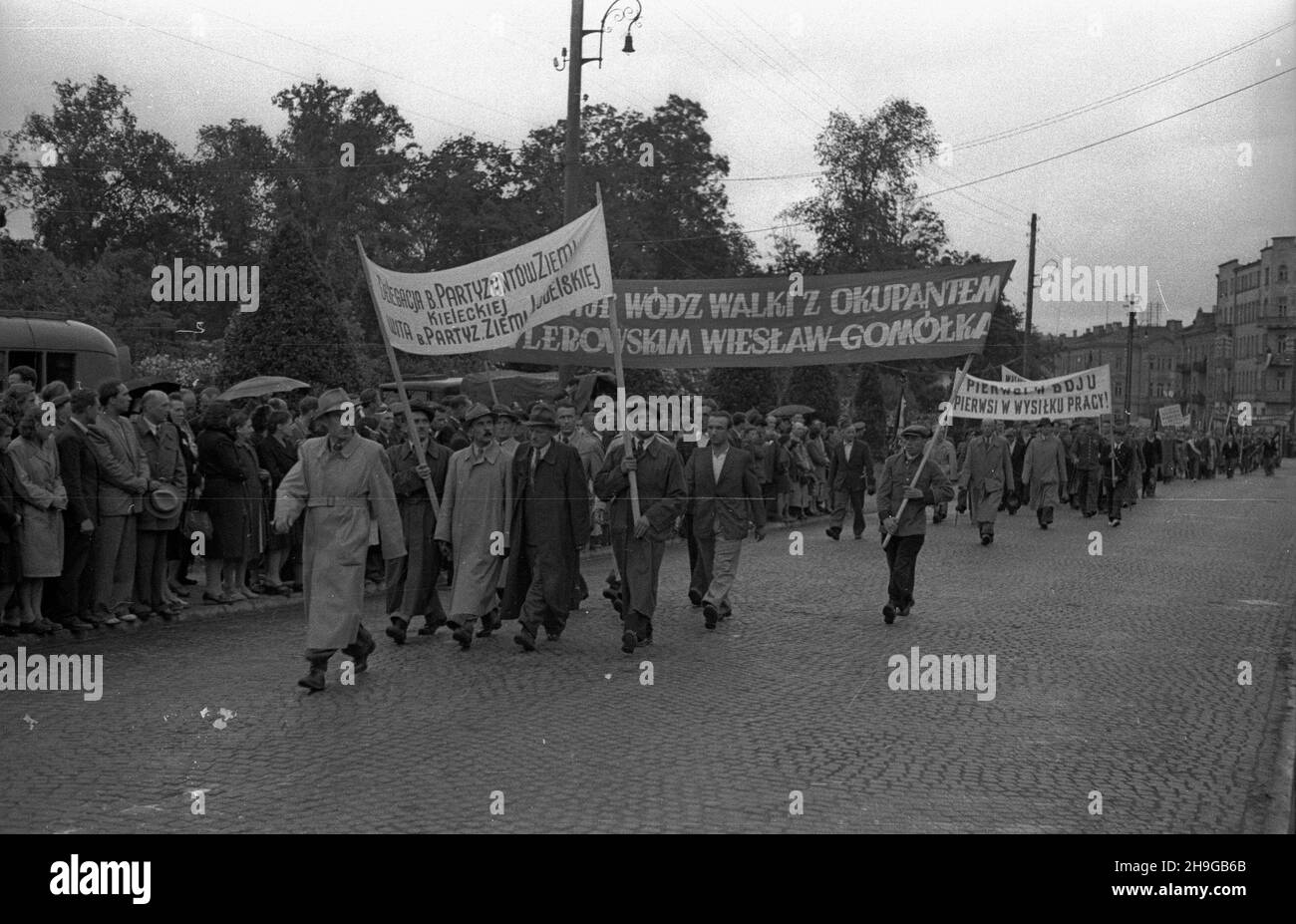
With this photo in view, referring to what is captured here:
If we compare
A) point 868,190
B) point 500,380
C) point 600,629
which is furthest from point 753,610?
point 868,190

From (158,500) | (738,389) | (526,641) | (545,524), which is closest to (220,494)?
(158,500)

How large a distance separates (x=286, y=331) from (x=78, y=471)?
14.2 metres

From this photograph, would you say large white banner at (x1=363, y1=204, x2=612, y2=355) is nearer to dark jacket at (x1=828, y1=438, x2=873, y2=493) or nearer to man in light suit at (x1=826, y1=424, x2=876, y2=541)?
man in light suit at (x1=826, y1=424, x2=876, y2=541)

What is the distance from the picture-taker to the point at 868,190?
142ft

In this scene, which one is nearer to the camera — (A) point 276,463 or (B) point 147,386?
(A) point 276,463

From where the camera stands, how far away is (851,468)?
71.6 ft

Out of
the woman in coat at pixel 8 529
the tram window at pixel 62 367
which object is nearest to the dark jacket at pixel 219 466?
the woman in coat at pixel 8 529

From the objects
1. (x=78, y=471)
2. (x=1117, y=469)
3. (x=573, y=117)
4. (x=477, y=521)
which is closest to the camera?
(x=477, y=521)

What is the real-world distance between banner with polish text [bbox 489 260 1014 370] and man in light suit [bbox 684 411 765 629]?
0.72 m

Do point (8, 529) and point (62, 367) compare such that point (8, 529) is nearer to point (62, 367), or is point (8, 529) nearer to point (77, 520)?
point (77, 520)

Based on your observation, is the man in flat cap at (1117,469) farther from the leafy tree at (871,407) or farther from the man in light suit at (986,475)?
the leafy tree at (871,407)

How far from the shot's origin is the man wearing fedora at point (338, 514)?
9055 millimetres

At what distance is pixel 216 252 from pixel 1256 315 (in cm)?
3866

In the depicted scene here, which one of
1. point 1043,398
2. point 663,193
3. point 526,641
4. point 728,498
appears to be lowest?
point 526,641
